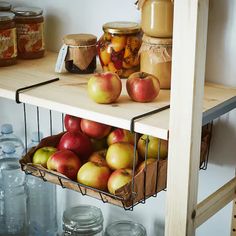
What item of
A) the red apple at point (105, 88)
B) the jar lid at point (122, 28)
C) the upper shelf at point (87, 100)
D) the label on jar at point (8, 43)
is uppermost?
the jar lid at point (122, 28)

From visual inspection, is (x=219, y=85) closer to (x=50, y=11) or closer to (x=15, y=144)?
(x=50, y=11)

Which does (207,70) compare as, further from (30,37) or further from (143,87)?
(30,37)

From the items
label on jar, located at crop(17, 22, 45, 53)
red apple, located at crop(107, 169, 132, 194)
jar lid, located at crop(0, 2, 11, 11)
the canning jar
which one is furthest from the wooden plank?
jar lid, located at crop(0, 2, 11, 11)

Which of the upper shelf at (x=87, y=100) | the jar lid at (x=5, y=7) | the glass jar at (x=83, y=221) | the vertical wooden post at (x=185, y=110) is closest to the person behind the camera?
the vertical wooden post at (x=185, y=110)

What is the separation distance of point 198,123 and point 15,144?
1.01 metres

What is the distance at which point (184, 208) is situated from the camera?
47.8 inches

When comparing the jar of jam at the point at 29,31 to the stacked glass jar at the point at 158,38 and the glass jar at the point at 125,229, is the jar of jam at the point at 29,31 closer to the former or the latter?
the stacked glass jar at the point at 158,38

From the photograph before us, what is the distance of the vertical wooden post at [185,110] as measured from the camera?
1097mm

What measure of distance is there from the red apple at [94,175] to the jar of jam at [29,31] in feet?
1.49

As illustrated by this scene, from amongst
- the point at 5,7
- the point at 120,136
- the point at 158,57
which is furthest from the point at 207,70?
the point at 5,7

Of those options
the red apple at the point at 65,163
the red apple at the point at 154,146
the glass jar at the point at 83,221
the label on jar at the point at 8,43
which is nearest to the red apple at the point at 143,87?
the red apple at the point at 154,146

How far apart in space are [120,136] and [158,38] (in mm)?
262

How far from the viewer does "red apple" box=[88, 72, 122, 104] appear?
52.9 inches

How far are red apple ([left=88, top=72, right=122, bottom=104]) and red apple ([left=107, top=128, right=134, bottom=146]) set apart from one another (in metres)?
0.16
